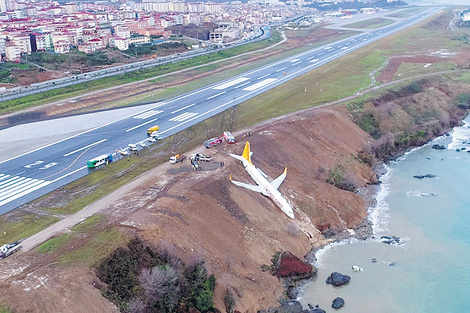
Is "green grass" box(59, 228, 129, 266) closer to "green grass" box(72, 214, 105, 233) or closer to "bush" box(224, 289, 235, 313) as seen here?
"green grass" box(72, 214, 105, 233)

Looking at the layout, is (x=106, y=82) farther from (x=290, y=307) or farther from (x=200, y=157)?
(x=290, y=307)

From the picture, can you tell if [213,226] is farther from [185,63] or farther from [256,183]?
[185,63]

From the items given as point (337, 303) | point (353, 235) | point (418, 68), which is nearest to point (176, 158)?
point (353, 235)

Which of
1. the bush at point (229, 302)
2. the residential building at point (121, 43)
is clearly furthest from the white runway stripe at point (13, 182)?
the residential building at point (121, 43)

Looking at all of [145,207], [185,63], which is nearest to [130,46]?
[185,63]

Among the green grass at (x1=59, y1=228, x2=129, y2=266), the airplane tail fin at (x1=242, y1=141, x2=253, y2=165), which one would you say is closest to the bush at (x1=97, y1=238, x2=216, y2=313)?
the green grass at (x1=59, y1=228, x2=129, y2=266)

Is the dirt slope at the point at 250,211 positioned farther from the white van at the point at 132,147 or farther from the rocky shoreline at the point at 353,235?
the white van at the point at 132,147
